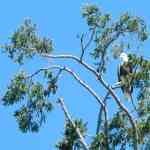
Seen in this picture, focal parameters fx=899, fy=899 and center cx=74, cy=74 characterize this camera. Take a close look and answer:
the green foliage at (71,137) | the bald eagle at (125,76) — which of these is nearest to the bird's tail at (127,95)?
the bald eagle at (125,76)

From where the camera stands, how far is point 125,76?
64.2 feet

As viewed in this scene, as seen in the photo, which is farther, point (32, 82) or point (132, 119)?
point (32, 82)

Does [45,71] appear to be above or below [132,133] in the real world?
above

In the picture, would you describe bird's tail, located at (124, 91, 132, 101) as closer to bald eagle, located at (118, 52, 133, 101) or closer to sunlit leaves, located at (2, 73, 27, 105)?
bald eagle, located at (118, 52, 133, 101)

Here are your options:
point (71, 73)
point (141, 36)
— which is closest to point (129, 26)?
point (141, 36)

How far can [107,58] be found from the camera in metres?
19.9

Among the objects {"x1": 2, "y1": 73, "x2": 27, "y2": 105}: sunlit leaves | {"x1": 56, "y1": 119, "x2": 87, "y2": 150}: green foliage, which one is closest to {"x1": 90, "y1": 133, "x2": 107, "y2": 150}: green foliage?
{"x1": 56, "y1": 119, "x2": 87, "y2": 150}: green foliage

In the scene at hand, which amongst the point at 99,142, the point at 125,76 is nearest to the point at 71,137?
the point at 99,142

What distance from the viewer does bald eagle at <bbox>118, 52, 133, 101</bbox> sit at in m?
19.4

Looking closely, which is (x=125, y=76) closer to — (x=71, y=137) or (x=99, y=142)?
(x=99, y=142)

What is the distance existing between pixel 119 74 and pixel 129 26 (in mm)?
1209

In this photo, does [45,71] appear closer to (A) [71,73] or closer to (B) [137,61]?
(A) [71,73]

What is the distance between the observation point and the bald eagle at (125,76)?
1942 cm

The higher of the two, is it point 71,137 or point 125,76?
point 125,76
